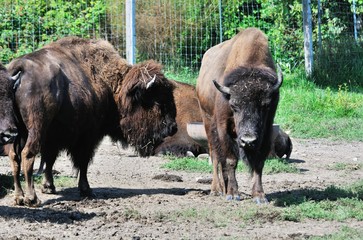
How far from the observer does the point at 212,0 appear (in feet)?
61.2

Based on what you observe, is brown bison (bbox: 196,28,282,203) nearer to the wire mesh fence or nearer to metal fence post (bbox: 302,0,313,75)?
the wire mesh fence

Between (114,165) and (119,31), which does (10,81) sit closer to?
(114,165)

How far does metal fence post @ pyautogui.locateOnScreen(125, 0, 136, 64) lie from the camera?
16094 mm

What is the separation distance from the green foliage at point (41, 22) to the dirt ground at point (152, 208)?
4210mm

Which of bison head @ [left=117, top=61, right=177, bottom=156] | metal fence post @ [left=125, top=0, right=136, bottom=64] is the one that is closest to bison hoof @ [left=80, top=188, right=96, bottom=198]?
bison head @ [left=117, top=61, right=177, bottom=156]

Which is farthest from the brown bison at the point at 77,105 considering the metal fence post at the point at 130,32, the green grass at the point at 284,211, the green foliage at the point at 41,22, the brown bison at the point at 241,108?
the green foliage at the point at 41,22

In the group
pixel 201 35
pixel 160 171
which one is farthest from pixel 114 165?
pixel 201 35

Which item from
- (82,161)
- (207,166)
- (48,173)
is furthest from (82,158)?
(207,166)

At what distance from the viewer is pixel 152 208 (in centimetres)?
908

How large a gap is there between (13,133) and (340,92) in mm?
10134

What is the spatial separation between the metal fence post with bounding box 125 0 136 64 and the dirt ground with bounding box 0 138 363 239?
10.9 feet

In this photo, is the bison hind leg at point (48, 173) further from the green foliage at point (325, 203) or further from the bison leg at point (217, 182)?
the green foliage at point (325, 203)

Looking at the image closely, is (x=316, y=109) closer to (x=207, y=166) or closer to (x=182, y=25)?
(x=182, y=25)

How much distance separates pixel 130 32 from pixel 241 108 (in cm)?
743
